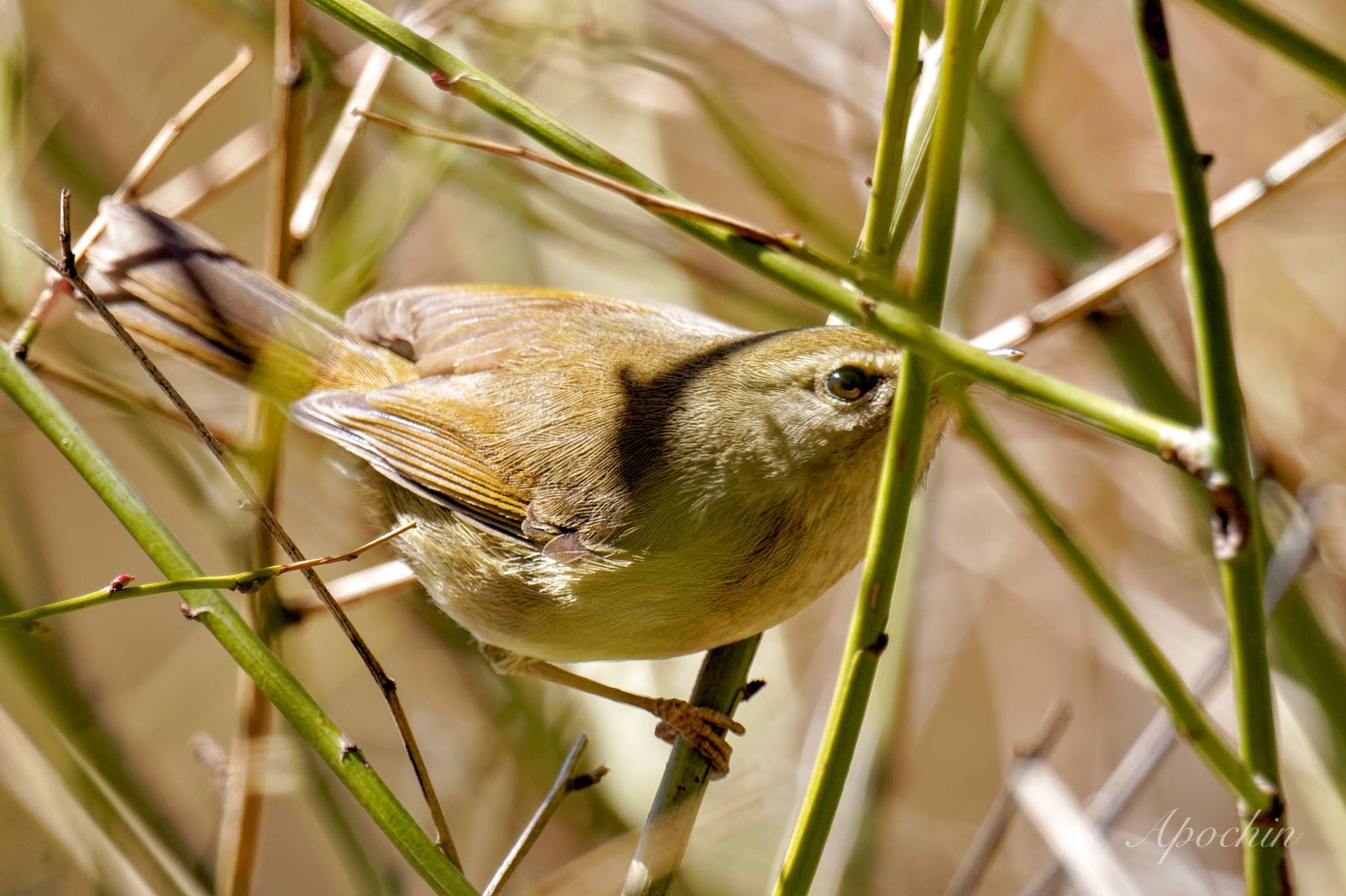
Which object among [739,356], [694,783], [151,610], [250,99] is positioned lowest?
[694,783]

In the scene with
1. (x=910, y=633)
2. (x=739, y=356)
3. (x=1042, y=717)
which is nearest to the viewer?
(x=739, y=356)

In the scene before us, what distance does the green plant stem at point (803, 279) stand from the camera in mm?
1089

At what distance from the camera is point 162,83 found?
4117 mm

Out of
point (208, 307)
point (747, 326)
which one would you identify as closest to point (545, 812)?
point (208, 307)

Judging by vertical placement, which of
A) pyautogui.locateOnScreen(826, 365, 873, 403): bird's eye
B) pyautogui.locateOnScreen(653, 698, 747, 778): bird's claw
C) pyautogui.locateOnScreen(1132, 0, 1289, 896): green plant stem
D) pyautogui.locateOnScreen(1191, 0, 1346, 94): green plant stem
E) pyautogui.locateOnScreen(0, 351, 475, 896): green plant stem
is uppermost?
pyautogui.locateOnScreen(826, 365, 873, 403): bird's eye

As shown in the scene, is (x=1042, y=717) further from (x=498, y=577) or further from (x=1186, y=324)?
(x=498, y=577)

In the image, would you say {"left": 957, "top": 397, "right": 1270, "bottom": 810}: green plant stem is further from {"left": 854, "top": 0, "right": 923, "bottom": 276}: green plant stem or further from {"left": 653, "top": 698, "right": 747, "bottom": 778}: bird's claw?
{"left": 653, "top": 698, "right": 747, "bottom": 778}: bird's claw

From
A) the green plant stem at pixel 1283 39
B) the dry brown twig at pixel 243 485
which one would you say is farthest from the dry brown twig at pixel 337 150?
the green plant stem at pixel 1283 39

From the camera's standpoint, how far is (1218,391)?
1089 millimetres

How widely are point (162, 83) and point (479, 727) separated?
251cm

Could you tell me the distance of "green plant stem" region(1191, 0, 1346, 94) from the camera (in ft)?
3.84

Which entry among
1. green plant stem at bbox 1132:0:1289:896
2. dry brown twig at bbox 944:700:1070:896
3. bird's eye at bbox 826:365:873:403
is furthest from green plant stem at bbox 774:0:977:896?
dry brown twig at bbox 944:700:1070:896

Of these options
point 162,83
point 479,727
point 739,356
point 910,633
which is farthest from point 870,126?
point 162,83

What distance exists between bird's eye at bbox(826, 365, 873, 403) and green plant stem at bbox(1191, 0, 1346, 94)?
943 millimetres
